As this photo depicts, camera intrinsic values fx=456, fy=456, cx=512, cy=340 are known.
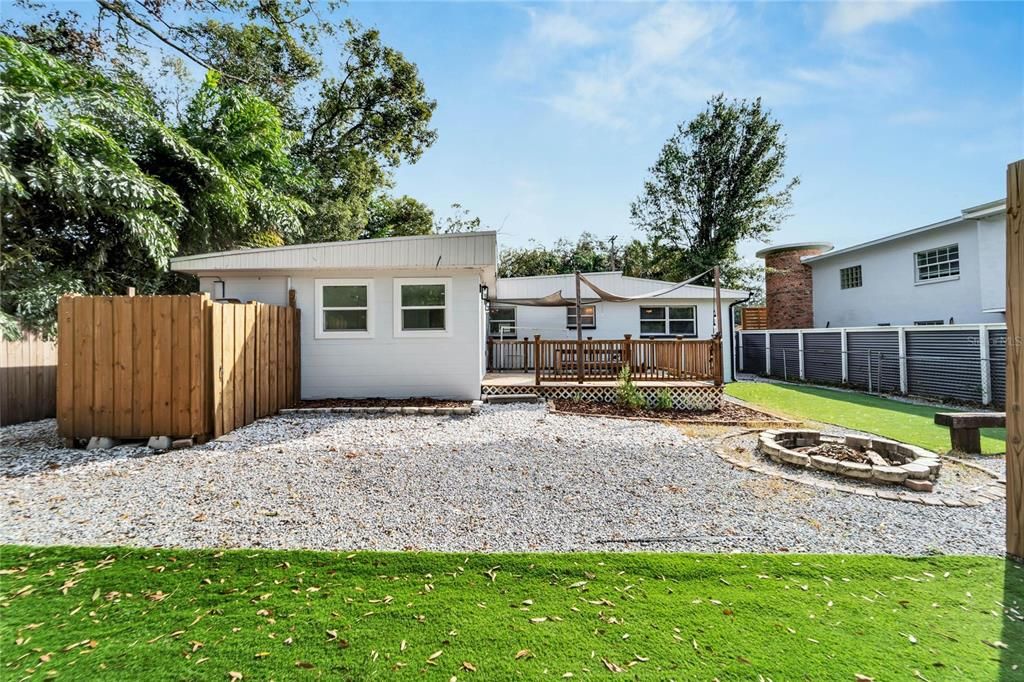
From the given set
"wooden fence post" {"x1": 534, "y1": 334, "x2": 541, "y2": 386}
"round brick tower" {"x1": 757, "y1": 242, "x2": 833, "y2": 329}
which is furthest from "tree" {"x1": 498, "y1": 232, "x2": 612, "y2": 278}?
"wooden fence post" {"x1": 534, "y1": 334, "x2": 541, "y2": 386}

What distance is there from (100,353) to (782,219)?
89.9ft

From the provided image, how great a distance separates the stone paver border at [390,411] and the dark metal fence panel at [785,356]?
13.2 metres

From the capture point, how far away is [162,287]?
10914mm

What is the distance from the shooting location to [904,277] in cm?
1530

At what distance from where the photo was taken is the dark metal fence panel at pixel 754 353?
59.8ft

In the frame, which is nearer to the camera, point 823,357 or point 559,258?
point 823,357

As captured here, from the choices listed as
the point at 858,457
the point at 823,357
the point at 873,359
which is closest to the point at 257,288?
the point at 858,457

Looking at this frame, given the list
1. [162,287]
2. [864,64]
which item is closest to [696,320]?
[864,64]

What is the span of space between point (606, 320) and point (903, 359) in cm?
784

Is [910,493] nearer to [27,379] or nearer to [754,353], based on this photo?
[27,379]

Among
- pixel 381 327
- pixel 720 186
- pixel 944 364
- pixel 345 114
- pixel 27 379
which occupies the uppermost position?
pixel 345 114

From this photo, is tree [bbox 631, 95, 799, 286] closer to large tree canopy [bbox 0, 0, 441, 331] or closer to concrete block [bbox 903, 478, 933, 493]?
large tree canopy [bbox 0, 0, 441, 331]

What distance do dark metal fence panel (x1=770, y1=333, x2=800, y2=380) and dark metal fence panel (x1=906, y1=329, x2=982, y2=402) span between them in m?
4.24

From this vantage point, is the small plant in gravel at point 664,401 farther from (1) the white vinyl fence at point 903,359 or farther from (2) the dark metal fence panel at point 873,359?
(2) the dark metal fence panel at point 873,359
